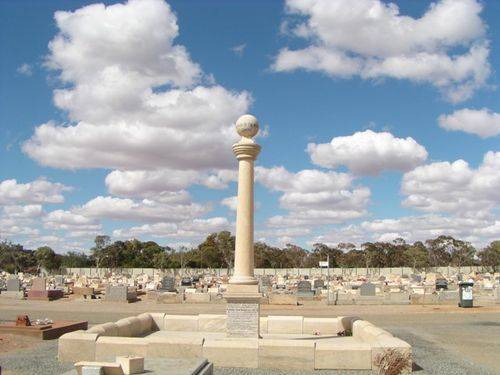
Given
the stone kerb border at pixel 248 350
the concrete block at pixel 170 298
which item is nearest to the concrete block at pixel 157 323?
the stone kerb border at pixel 248 350

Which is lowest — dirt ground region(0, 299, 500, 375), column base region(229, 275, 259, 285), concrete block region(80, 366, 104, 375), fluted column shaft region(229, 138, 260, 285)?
dirt ground region(0, 299, 500, 375)

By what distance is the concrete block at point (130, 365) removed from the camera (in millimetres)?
8531

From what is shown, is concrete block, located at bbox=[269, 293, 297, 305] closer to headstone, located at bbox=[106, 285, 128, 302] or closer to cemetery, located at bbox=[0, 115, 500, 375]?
headstone, located at bbox=[106, 285, 128, 302]

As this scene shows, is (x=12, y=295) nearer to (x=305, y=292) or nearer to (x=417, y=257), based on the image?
(x=305, y=292)

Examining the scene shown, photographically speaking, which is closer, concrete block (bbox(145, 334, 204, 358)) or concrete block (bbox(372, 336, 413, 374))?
concrete block (bbox(372, 336, 413, 374))

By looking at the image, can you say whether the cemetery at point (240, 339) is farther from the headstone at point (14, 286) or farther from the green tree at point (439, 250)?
the green tree at point (439, 250)

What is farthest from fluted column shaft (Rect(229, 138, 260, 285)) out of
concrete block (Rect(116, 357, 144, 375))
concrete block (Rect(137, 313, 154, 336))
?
concrete block (Rect(116, 357, 144, 375))

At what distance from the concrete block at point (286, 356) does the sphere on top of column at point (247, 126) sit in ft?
19.4

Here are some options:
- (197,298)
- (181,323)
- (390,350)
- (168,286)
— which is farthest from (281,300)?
(390,350)

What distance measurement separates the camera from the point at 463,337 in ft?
60.8

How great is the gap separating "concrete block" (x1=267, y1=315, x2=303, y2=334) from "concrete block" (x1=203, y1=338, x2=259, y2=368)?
5047mm

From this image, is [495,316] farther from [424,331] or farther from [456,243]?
[456,243]

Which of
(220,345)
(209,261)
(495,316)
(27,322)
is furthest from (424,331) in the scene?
(209,261)

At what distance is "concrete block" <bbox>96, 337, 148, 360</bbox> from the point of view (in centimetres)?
1252
